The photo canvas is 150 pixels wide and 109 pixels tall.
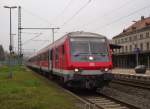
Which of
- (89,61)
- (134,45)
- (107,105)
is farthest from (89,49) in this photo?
(134,45)

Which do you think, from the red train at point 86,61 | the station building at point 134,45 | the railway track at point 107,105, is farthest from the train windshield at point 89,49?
the station building at point 134,45

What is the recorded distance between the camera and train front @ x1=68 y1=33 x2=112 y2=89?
58.3 feet

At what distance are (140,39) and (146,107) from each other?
2923 inches

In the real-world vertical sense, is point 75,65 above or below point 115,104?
above

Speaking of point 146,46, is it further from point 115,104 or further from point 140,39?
point 115,104

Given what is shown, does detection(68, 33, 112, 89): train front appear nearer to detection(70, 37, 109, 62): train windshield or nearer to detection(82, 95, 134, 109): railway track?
detection(70, 37, 109, 62): train windshield

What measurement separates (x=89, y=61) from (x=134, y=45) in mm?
73214

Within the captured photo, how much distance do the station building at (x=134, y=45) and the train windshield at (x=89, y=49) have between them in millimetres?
49857

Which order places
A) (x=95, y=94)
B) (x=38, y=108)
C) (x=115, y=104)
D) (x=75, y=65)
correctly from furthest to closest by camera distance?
1. (x=95, y=94)
2. (x=75, y=65)
3. (x=115, y=104)
4. (x=38, y=108)

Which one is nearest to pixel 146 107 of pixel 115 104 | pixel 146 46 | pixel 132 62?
pixel 115 104

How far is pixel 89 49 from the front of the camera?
61.5 ft

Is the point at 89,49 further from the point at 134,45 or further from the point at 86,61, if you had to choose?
the point at 134,45

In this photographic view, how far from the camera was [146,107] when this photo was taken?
537 inches

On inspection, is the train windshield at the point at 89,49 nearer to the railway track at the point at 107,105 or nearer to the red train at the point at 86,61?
the red train at the point at 86,61
